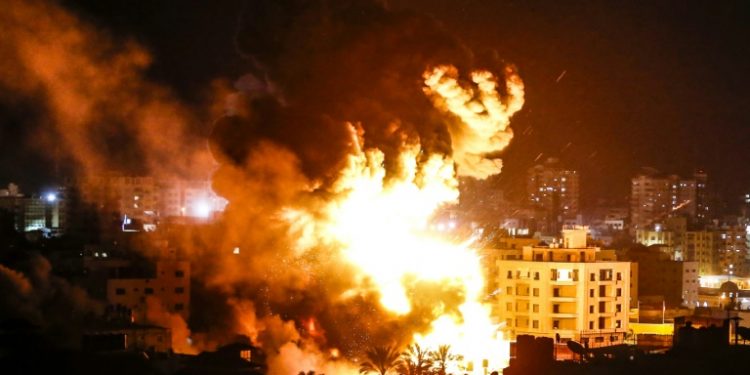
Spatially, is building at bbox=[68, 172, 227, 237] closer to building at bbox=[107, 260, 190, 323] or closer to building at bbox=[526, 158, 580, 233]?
building at bbox=[107, 260, 190, 323]

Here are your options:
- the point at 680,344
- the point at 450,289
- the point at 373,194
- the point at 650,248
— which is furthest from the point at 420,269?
the point at 650,248

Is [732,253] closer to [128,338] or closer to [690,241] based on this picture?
[690,241]

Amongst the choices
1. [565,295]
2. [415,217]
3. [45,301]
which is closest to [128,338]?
[45,301]

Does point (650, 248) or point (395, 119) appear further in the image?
point (650, 248)

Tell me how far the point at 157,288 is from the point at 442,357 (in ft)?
51.0

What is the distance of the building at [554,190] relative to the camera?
108688 mm

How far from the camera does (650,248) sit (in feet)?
239

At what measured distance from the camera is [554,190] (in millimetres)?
112938

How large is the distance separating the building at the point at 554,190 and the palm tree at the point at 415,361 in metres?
70.5

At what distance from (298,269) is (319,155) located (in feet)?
18.4

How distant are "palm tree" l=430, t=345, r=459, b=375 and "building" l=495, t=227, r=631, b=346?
877cm

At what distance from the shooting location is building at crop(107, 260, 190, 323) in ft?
152

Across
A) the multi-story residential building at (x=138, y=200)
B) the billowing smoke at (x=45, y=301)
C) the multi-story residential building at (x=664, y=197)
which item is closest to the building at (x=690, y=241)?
the multi-story residential building at (x=664, y=197)

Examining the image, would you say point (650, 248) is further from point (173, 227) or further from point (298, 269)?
point (298, 269)
